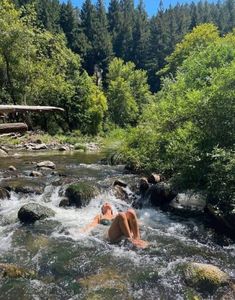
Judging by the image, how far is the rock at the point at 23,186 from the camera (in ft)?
52.2

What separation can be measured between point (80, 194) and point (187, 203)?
12.7ft

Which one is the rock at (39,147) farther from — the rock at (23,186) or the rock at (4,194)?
the rock at (4,194)

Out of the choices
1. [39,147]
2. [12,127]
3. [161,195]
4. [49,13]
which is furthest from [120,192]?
[49,13]

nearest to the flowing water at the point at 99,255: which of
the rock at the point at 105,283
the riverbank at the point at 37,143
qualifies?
the rock at the point at 105,283

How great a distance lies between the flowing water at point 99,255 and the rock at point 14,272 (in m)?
0.12

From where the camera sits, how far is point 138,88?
270 feet

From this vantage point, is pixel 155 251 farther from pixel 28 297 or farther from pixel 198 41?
pixel 198 41

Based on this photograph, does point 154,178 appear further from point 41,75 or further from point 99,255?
point 41,75

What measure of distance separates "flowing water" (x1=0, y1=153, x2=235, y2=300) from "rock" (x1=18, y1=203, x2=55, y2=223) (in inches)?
8.8

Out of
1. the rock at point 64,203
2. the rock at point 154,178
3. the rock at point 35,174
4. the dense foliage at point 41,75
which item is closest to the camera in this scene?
the rock at point 64,203

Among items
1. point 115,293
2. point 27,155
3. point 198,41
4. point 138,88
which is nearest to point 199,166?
point 115,293

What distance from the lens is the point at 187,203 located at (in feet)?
48.9

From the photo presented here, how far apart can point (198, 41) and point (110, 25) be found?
68.7 m

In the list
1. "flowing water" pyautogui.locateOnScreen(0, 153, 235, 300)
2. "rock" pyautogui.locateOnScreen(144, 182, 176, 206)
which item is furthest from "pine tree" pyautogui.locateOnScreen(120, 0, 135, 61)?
"flowing water" pyautogui.locateOnScreen(0, 153, 235, 300)
